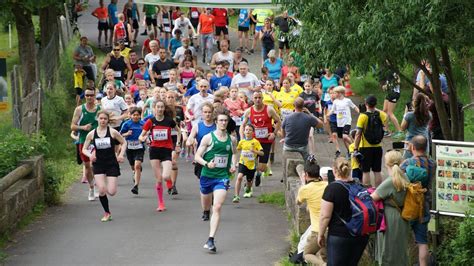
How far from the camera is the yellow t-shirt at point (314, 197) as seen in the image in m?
12.3

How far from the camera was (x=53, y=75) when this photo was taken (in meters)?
28.4

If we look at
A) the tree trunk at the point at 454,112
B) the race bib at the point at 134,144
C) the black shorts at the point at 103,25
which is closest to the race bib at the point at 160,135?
the race bib at the point at 134,144

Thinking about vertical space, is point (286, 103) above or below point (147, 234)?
above

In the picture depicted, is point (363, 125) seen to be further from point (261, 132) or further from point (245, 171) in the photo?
point (261, 132)

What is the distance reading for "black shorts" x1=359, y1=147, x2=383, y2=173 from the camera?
1723 cm

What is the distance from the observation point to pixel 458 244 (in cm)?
1273

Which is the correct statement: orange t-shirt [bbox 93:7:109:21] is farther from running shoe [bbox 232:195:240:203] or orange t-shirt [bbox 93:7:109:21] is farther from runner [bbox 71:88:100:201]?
running shoe [bbox 232:195:240:203]

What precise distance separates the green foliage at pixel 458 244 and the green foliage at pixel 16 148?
674 cm

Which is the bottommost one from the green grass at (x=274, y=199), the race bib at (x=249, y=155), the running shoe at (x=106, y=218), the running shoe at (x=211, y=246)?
the running shoe at (x=211, y=246)

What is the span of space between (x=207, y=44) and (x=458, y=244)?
21.3 metres

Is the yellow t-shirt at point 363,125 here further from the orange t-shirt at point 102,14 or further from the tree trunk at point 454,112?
the orange t-shirt at point 102,14

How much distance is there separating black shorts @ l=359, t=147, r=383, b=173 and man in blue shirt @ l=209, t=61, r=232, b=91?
23.9 feet

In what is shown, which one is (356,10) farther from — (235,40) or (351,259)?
(235,40)

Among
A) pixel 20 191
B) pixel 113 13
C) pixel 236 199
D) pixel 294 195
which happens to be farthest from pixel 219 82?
pixel 113 13
